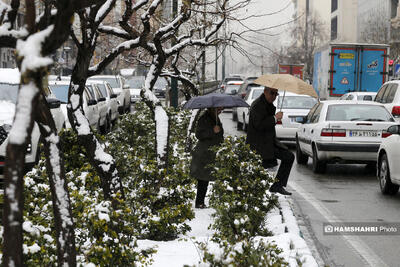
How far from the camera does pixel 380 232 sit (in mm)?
8031

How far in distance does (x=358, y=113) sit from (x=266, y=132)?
4.56 m

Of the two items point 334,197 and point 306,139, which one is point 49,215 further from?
point 306,139

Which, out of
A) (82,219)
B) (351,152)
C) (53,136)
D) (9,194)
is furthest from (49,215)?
(351,152)

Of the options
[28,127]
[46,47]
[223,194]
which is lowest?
[223,194]

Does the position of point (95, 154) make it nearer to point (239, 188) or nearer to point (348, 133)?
point (239, 188)

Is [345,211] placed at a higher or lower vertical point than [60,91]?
lower

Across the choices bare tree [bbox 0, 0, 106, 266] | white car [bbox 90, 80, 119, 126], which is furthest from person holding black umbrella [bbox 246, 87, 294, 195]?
white car [bbox 90, 80, 119, 126]

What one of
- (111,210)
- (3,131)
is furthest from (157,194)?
(3,131)

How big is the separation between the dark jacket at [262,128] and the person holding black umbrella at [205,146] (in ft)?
2.25

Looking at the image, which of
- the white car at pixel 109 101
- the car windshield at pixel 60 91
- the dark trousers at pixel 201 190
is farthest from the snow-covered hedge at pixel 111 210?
the white car at pixel 109 101

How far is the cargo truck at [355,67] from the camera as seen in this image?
29812 millimetres

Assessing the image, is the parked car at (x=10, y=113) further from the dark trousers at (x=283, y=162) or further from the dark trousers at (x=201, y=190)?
the dark trousers at (x=283, y=162)

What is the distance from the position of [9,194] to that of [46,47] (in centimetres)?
75

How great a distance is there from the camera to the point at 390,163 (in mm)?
10250
